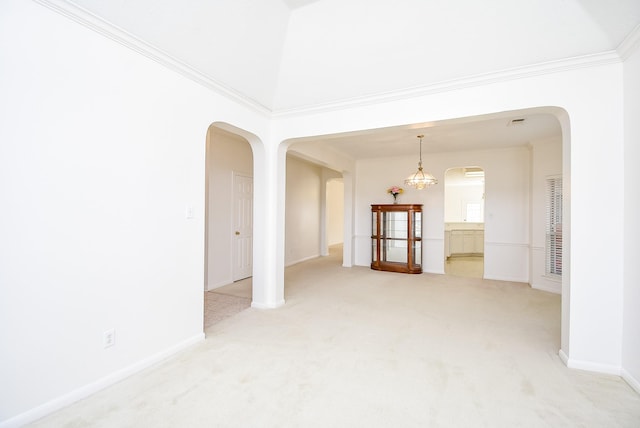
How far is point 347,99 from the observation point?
10.8 feet

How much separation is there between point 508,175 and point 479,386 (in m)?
4.88

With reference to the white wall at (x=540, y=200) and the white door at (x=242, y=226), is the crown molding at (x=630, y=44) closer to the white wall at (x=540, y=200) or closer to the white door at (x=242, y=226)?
the white wall at (x=540, y=200)

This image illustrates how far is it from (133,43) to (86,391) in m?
2.49

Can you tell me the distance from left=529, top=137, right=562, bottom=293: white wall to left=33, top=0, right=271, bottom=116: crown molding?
197 inches

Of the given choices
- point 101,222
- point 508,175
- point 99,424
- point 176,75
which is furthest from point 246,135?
point 508,175

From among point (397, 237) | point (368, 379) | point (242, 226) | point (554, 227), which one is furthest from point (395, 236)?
point (368, 379)

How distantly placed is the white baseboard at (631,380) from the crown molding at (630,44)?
240 centimetres

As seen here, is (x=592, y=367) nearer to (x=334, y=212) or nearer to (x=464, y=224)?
(x=464, y=224)

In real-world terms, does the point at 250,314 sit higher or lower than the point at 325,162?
lower

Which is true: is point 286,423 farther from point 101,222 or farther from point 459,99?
point 459,99

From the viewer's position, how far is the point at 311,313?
370 centimetres

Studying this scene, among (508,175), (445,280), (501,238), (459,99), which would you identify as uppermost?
(459,99)

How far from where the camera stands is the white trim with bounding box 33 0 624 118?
196cm

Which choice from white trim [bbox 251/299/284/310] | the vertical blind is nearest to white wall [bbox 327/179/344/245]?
the vertical blind
